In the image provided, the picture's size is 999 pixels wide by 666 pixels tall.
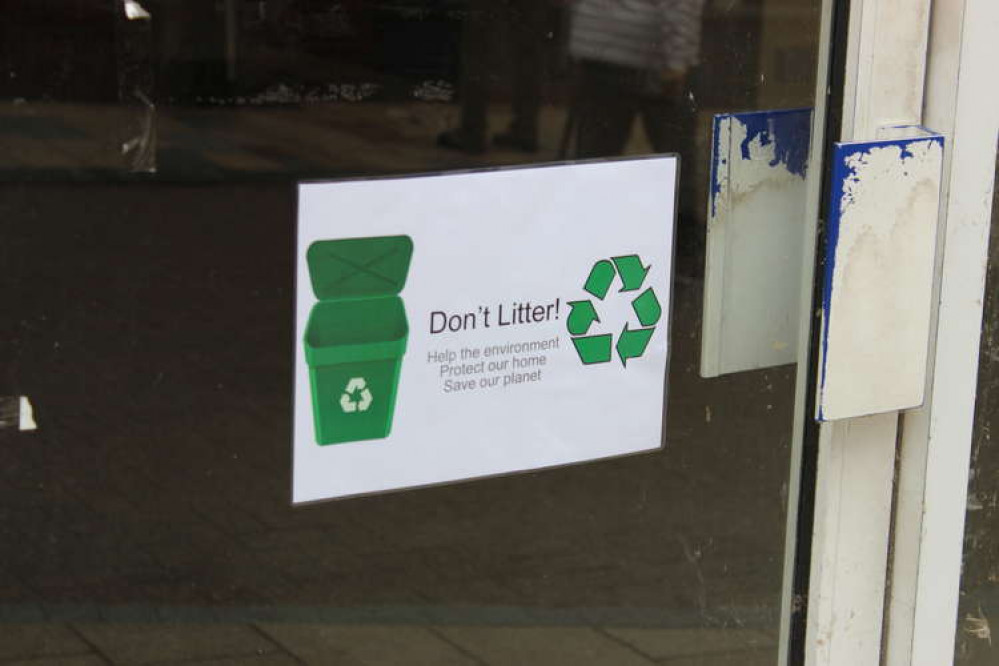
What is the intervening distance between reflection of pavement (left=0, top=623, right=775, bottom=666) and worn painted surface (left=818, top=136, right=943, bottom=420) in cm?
55

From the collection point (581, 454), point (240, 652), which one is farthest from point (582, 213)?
point (240, 652)

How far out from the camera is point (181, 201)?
208 centimetres

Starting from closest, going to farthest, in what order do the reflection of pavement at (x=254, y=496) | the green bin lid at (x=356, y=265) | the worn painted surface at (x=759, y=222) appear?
1. the green bin lid at (x=356, y=265)
2. the reflection of pavement at (x=254, y=496)
3. the worn painted surface at (x=759, y=222)

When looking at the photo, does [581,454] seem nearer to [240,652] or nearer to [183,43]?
[240,652]

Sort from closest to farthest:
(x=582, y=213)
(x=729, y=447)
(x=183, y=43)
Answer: (x=183, y=43)
(x=582, y=213)
(x=729, y=447)

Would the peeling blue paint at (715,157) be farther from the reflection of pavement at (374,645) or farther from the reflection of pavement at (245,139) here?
the reflection of pavement at (374,645)

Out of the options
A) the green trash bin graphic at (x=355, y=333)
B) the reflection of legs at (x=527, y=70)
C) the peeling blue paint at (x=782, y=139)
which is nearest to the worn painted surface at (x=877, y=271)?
the peeling blue paint at (x=782, y=139)

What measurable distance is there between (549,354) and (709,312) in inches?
10.6

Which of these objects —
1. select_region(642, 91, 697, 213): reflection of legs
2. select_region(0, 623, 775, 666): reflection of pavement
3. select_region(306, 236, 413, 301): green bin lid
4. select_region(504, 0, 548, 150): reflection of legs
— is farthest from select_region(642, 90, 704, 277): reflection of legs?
select_region(0, 623, 775, 666): reflection of pavement

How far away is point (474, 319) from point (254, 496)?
420mm

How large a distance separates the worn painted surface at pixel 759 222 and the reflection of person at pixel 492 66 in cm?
26

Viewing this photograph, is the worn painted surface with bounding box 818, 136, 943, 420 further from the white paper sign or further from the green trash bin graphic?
the green trash bin graphic

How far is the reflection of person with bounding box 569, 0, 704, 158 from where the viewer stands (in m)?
2.16

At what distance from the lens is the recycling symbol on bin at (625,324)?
6.79 ft
